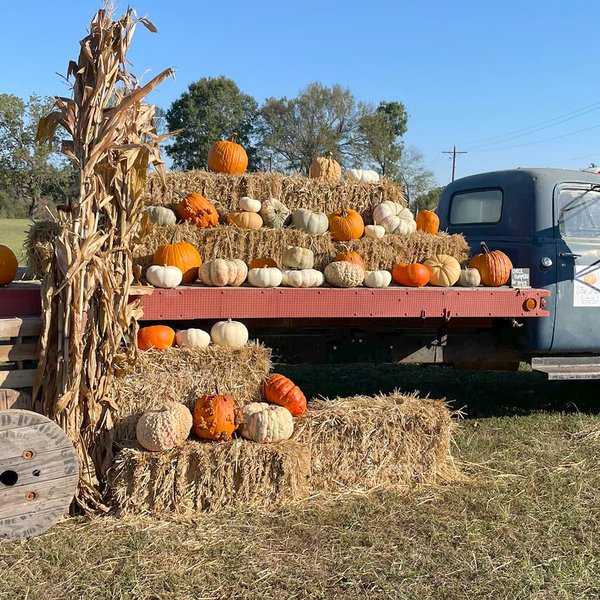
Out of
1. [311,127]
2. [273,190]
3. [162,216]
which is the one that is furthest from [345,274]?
[311,127]

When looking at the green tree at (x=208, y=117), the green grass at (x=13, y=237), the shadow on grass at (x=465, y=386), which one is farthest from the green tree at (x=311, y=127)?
the shadow on grass at (x=465, y=386)

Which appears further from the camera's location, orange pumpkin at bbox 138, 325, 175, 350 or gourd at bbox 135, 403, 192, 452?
orange pumpkin at bbox 138, 325, 175, 350

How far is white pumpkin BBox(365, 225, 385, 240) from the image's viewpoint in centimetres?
570

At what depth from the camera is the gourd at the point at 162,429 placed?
388 cm

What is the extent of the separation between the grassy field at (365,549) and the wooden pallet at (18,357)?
32.3 inches

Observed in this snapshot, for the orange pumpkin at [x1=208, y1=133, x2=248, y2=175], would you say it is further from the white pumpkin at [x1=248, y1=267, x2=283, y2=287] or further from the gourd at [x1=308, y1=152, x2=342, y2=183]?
the white pumpkin at [x1=248, y1=267, x2=283, y2=287]

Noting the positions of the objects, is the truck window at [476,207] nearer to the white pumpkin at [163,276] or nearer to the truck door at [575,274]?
the truck door at [575,274]

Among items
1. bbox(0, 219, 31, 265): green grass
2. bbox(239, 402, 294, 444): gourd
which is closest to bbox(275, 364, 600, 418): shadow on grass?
bbox(239, 402, 294, 444): gourd

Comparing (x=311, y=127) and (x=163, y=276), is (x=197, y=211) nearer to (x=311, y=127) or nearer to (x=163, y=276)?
(x=163, y=276)

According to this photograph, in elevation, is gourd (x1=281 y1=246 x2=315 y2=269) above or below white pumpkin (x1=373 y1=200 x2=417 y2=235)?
below

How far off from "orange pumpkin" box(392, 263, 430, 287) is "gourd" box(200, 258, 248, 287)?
4.53 feet

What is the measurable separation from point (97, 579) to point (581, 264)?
15.5 ft

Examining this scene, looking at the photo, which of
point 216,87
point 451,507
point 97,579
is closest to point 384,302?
point 451,507

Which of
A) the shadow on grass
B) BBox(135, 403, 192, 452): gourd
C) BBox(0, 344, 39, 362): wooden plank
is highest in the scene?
BBox(0, 344, 39, 362): wooden plank
